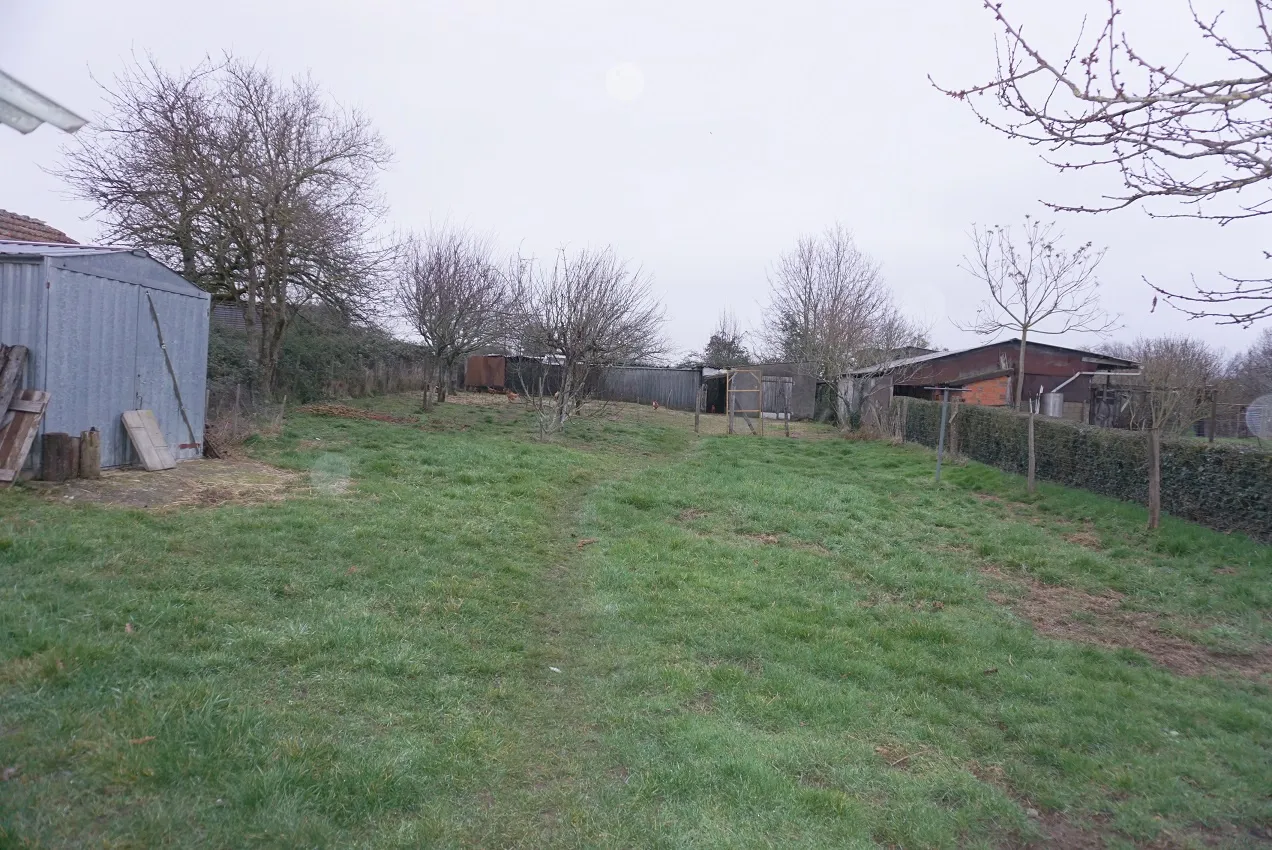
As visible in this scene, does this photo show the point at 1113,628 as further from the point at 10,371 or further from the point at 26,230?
the point at 26,230

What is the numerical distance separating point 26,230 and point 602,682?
44.7 feet

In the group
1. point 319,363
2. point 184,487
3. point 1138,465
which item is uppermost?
point 319,363

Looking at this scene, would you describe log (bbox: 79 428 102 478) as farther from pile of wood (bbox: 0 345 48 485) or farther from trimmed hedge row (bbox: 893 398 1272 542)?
trimmed hedge row (bbox: 893 398 1272 542)

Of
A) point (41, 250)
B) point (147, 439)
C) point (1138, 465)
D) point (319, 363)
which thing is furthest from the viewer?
point (319, 363)

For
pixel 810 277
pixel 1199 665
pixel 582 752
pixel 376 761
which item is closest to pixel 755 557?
pixel 1199 665

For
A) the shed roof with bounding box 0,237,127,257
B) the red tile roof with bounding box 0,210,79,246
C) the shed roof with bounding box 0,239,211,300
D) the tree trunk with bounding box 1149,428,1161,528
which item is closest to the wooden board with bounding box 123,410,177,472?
the shed roof with bounding box 0,239,211,300

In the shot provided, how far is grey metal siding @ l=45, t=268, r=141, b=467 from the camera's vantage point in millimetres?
8062

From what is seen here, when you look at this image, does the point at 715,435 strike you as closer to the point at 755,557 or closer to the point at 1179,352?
the point at 1179,352

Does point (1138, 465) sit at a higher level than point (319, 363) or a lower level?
lower

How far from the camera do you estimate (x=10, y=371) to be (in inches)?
299

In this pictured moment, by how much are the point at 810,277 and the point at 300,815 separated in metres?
33.7

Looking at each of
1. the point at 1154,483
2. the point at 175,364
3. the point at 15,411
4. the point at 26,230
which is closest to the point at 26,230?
the point at 26,230

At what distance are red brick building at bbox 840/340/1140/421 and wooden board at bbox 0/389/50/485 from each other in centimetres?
2187

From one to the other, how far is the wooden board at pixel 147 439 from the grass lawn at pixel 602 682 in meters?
2.06
